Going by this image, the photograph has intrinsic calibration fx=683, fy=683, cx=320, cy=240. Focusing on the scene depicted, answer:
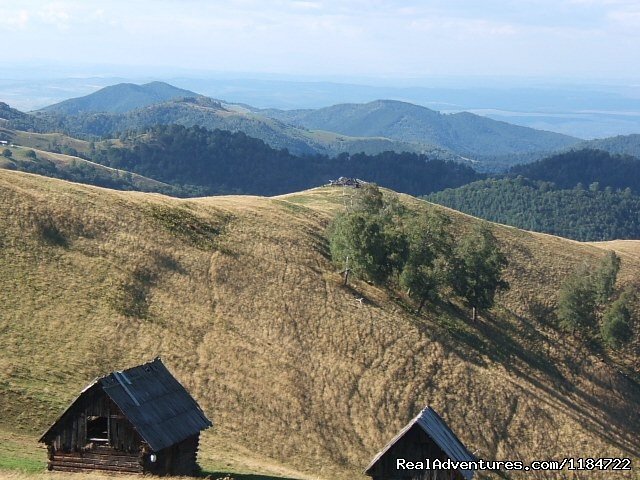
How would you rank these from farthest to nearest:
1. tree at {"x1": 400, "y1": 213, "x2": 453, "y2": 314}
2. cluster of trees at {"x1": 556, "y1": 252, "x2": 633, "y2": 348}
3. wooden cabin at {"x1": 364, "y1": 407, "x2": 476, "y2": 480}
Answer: cluster of trees at {"x1": 556, "y1": 252, "x2": 633, "y2": 348} < tree at {"x1": 400, "y1": 213, "x2": 453, "y2": 314} < wooden cabin at {"x1": 364, "y1": 407, "x2": 476, "y2": 480}

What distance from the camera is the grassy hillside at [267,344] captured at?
46375 mm

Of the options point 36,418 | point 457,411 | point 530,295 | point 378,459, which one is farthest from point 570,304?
point 36,418

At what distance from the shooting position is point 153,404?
99.3 feet

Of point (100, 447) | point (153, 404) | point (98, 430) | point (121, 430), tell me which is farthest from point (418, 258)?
point (100, 447)

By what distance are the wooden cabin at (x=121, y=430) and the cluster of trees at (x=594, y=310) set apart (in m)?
56.2

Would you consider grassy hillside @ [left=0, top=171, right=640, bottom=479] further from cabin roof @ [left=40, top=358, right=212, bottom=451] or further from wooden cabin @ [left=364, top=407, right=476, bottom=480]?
wooden cabin @ [left=364, top=407, right=476, bottom=480]

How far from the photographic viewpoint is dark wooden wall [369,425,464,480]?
96.5ft

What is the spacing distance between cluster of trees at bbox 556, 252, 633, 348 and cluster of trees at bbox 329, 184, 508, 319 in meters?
7.97

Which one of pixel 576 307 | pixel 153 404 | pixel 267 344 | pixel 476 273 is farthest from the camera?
pixel 576 307

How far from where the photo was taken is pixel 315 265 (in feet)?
234

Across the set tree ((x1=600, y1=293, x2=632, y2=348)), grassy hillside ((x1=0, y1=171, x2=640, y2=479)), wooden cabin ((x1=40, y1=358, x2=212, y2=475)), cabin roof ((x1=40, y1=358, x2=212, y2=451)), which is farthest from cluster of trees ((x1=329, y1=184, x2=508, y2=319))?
wooden cabin ((x1=40, y1=358, x2=212, y2=475))

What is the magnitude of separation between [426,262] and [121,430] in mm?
46073

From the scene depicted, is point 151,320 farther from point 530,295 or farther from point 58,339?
point 530,295

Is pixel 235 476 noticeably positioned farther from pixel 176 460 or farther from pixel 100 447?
pixel 100 447
